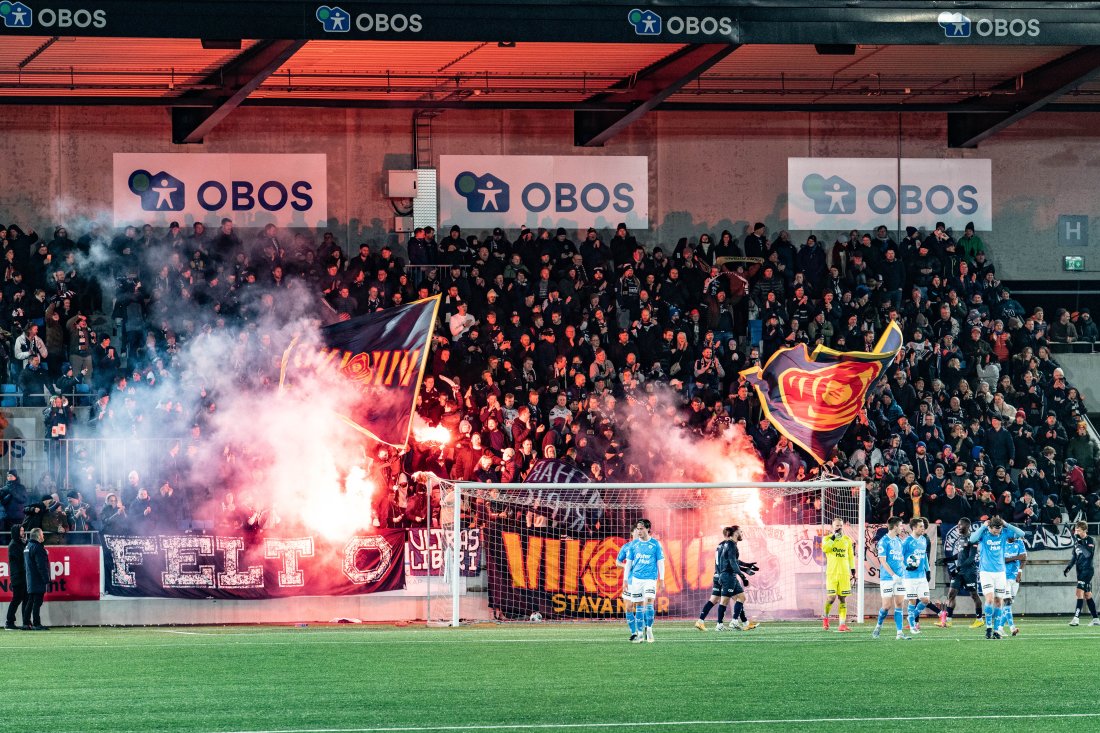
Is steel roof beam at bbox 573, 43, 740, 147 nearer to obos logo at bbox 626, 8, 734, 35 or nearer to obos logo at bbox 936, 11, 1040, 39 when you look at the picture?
obos logo at bbox 626, 8, 734, 35

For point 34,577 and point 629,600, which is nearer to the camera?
point 629,600

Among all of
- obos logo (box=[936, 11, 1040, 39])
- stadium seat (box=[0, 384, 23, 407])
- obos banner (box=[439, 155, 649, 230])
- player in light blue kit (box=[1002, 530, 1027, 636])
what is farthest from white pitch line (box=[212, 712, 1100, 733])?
obos banner (box=[439, 155, 649, 230])

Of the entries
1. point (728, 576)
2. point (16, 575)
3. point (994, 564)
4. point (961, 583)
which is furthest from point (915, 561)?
point (16, 575)

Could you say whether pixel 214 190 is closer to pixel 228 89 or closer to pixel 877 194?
pixel 228 89

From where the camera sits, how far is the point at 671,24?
85.0 ft

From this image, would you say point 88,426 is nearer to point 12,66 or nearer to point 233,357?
point 233,357

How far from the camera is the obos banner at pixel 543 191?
32094mm

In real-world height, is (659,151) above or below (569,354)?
above

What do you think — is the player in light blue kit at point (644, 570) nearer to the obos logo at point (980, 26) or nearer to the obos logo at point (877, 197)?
the obos logo at point (980, 26)

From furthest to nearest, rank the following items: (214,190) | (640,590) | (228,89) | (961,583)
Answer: (214,190), (228,89), (961,583), (640,590)

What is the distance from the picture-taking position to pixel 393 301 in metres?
27.5

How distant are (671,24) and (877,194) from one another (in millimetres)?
9156

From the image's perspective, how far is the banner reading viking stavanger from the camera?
23.6 meters

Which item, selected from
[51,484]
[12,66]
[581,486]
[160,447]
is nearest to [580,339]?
[581,486]
